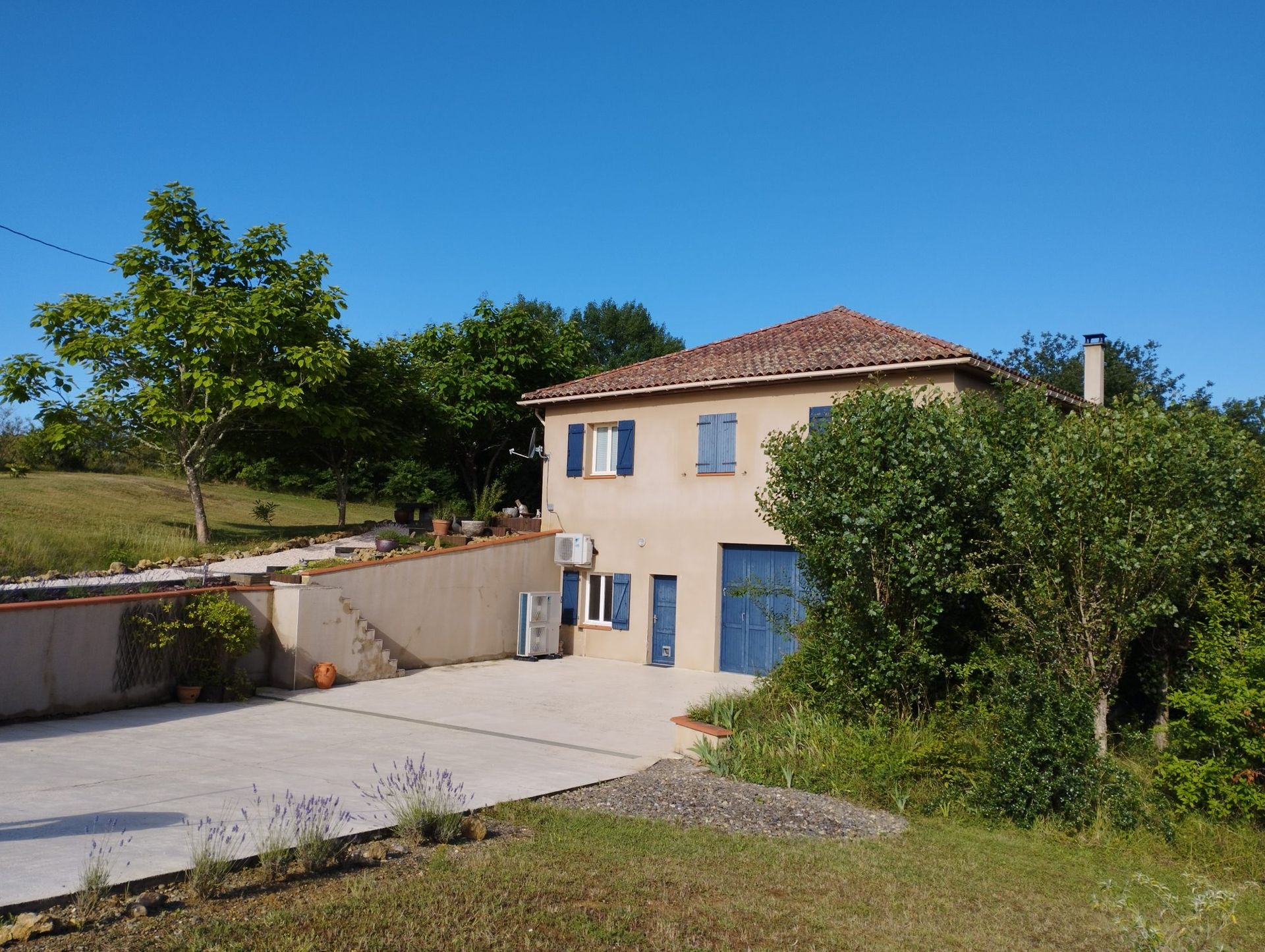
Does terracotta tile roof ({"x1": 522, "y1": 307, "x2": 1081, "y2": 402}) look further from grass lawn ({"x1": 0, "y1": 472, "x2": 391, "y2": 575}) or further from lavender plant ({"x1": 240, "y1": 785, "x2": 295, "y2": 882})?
lavender plant ({"x1": 240, "y1": 785, "x2": 295, "y2": 882})

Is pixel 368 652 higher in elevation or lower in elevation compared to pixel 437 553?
Result: lower

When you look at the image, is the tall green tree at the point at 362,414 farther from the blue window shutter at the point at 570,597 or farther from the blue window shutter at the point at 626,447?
the blue window shutter at the point at 626,447

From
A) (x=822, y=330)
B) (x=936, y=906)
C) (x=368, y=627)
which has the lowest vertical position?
(x=936, y=906)

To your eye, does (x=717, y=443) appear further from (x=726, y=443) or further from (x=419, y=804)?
(x=419, y=804)

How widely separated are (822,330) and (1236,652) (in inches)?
486

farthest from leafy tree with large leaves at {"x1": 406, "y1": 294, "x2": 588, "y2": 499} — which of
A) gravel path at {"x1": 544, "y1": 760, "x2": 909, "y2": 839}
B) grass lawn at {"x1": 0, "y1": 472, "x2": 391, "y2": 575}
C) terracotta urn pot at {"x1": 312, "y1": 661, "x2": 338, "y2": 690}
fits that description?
gravel path at {"x1": 544, "y1": 760, "x2": 909, "y2": 839}

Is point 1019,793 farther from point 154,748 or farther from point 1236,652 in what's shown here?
point 154,748

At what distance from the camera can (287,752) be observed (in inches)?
404

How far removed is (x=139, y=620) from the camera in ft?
42.1

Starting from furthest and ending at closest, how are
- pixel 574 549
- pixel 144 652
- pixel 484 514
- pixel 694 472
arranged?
pixel 484 514, pixel 574 549, pixel 694 472, pixel 144 652

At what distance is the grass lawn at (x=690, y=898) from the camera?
5070 mm

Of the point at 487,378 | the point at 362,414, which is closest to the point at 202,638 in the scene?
the point at 362,414

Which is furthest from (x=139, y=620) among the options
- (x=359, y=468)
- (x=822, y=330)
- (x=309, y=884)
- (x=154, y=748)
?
(x=359, y=468)

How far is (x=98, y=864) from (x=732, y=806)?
503 cm
